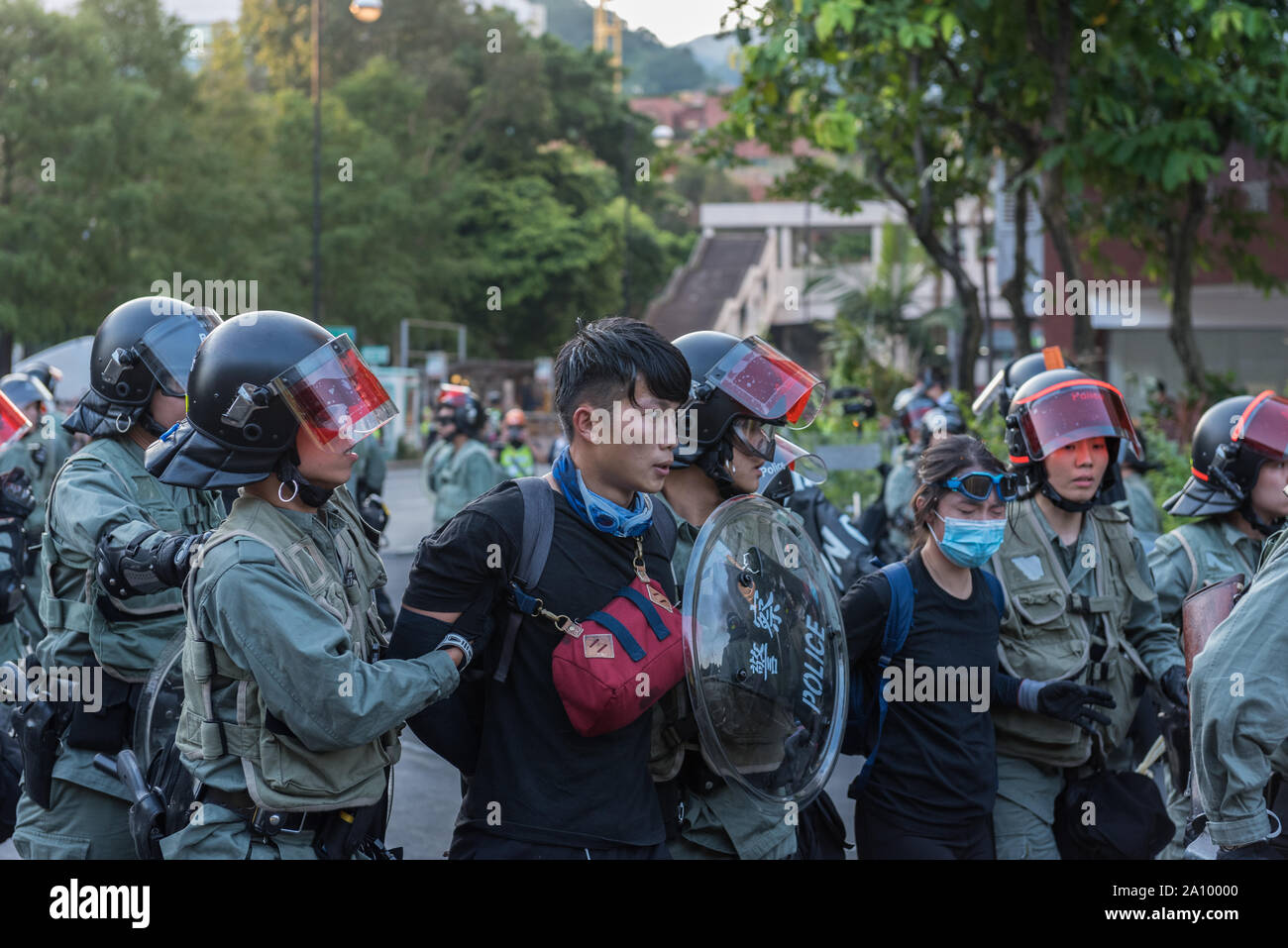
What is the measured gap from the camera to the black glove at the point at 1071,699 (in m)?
3.50

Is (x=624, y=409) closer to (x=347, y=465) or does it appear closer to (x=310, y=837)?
(x=347, y=465)

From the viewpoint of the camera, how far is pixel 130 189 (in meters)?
29.4

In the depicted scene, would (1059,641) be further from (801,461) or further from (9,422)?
(9,422)

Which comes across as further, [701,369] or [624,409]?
[701,369]

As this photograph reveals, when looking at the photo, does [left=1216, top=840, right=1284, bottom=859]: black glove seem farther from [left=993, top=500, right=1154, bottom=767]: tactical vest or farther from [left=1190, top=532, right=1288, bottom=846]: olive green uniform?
[left=993, top=500, right=1154, bottom=767]: tactical vest

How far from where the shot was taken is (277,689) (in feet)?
8.07

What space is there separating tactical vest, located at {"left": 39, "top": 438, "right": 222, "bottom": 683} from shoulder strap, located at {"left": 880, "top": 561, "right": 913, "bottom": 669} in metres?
1.86

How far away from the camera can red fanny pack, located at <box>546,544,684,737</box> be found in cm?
262

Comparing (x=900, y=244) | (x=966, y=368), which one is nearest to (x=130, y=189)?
(x=900, y=244)

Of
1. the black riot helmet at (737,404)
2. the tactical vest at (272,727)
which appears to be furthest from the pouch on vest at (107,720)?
the black riot helmet at (737,404)

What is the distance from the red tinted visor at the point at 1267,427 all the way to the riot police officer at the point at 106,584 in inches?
121

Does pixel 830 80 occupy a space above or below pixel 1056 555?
above
